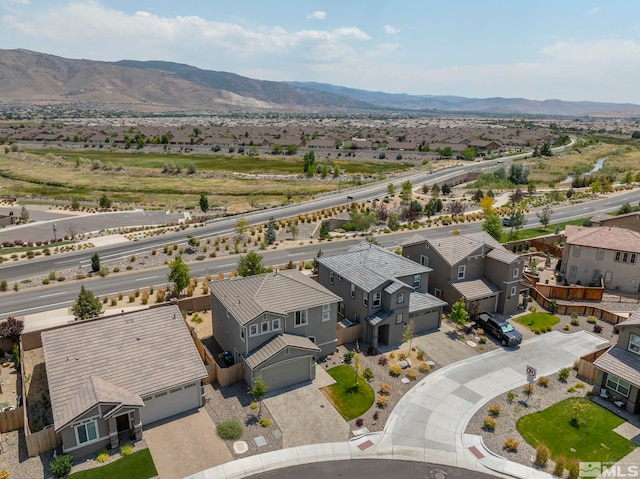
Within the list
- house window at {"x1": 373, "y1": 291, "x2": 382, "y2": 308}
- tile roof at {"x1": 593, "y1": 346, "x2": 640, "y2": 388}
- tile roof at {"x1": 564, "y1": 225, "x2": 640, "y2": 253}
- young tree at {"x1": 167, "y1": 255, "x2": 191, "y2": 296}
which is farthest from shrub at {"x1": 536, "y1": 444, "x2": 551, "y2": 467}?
young tree at {"x1": 167, "y1": 255, "x2": 191, "y2": 296}

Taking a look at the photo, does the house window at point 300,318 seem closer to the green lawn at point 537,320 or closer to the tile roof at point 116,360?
the tile roof at point 116,360

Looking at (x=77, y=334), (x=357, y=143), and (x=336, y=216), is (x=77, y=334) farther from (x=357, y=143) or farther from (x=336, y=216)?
(x=357, y=143)

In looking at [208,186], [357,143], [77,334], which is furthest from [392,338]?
[357,143]

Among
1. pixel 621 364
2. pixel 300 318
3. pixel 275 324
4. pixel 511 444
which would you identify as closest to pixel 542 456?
pixel 511 444

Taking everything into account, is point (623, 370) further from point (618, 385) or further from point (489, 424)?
point (489, 424)

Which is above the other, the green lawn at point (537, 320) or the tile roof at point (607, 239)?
the tile roof at point (607, 239)

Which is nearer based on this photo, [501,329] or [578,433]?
[578,433]

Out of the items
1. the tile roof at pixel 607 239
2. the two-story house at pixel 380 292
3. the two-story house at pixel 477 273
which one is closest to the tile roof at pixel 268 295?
the two-story house at pixel 380 292
